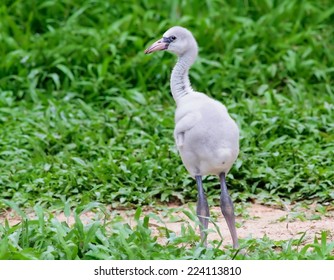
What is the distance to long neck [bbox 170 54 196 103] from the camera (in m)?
6.68

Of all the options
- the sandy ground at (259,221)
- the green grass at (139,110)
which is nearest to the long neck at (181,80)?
the sandy ground at (259,221)

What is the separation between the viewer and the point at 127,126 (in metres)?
8.95

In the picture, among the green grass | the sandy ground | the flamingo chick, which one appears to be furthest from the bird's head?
the green grass

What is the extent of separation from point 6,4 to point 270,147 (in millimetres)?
4296

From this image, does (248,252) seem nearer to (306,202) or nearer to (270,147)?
(306,202)

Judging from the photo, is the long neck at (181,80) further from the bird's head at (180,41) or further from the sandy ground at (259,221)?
the sandy ground at (259,221)

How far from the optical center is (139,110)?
9258mm

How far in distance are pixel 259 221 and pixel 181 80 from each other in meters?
1.27

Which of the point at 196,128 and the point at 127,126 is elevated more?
the point at 196,128

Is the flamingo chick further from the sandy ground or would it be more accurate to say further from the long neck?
the sandy ground

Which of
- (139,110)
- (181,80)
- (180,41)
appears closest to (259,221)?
(181,80)

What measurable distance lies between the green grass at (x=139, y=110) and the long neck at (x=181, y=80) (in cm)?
101

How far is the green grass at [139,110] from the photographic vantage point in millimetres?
6262

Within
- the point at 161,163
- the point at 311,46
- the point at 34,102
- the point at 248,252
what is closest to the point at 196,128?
the point at 248,252
